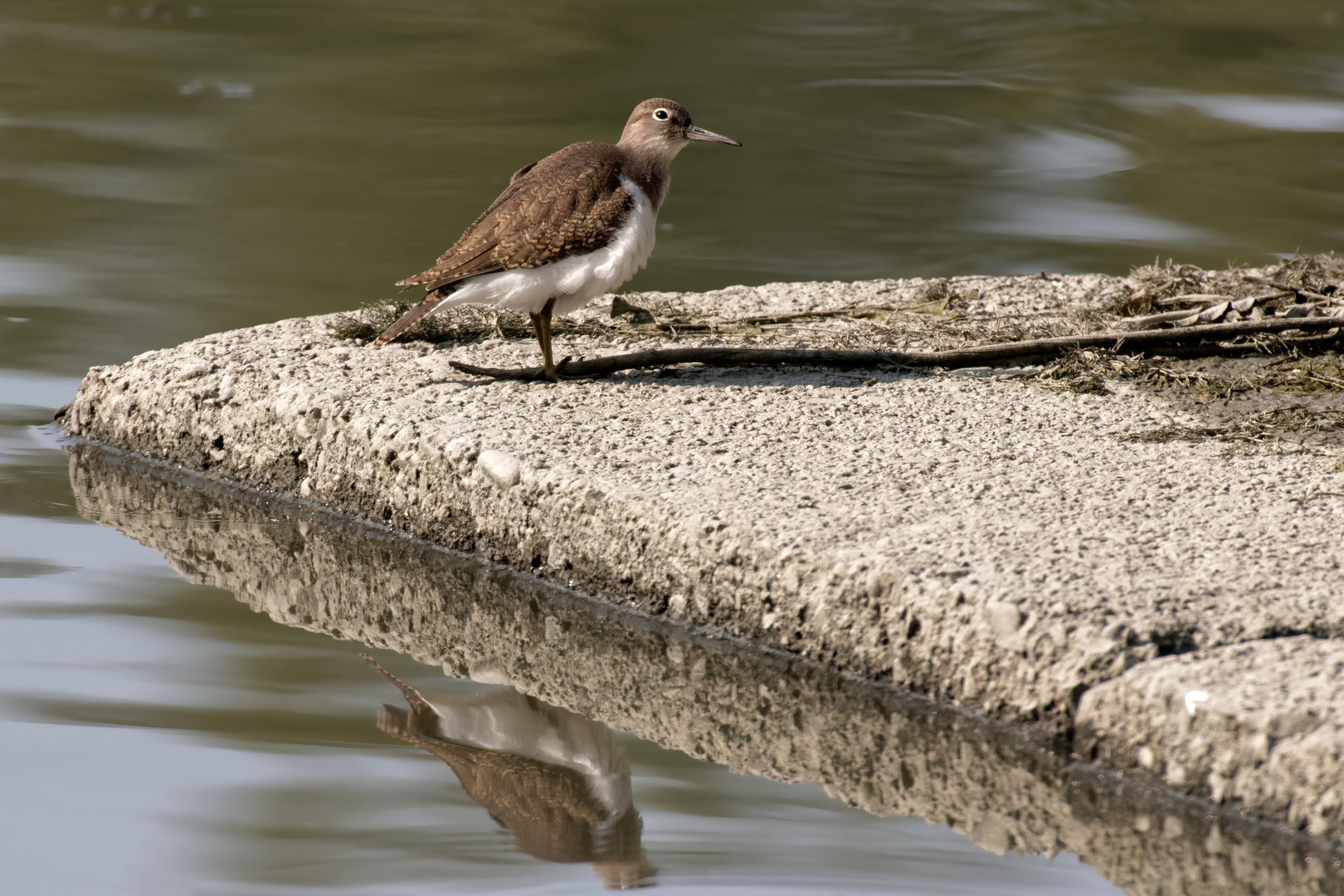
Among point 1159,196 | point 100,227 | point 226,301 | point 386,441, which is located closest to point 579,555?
point 386,441

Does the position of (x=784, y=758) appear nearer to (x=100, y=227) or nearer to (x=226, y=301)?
(x=226, y=301)

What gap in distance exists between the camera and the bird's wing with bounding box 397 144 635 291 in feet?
13.2

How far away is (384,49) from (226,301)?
538cm

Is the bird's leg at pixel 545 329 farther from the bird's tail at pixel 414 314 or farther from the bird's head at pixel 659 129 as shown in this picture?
the bird's head at pixel 659 129

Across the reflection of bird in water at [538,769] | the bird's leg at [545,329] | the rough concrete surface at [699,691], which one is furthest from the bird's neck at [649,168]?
the reflection of bird in water at [538,769]

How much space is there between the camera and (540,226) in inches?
159

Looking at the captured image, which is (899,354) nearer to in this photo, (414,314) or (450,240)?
(414,314)

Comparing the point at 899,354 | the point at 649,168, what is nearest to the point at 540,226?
the point at 649,168

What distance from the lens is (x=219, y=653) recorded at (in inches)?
124

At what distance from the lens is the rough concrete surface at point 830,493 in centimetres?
278

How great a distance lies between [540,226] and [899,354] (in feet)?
3.50

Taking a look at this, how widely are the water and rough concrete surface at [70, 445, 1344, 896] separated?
0.01 metres

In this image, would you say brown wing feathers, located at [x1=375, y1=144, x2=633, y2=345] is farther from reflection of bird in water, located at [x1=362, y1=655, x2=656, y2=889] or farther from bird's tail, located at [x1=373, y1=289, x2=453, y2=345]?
reflection of bird in water, located at [x1=362, y1=655, x2=656, y2=889]

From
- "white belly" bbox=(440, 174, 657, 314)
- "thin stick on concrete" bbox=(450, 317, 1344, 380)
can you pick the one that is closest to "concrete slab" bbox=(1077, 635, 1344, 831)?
"thin stick on concrete" bbox=(450, 317, 1344, 380)
